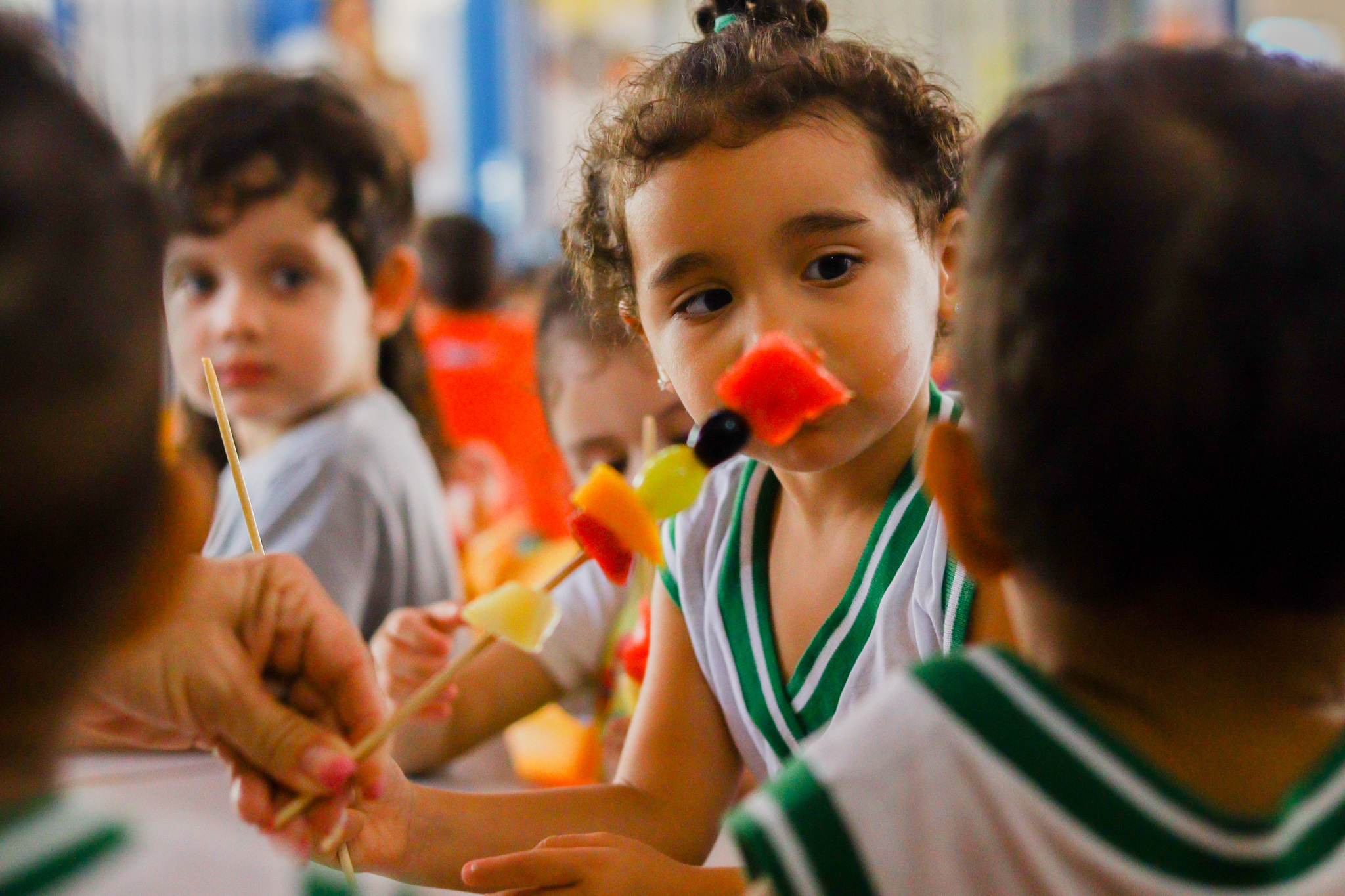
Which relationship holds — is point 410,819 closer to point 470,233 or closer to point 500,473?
point 500,473

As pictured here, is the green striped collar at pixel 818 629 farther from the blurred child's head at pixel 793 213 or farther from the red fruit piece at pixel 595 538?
the red fruit piece at pixel 595 538

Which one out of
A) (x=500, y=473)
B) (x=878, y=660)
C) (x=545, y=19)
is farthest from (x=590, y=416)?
(x=545, y=19)

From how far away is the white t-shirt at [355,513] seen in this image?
1.39m

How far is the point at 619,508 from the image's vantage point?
0.70 m

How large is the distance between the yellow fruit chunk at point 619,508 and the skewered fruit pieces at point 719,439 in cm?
4

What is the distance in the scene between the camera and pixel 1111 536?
459 mm

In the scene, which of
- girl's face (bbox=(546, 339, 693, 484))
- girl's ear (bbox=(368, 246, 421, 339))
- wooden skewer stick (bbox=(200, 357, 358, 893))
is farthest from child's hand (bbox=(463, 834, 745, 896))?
girl's ear (bbox=(368, 246, 421, 339))

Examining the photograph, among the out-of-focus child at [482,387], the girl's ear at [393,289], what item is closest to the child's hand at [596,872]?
the out-of-focus child at [482,387]

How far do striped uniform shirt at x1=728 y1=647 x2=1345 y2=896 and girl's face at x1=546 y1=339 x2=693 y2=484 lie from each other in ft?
2.77

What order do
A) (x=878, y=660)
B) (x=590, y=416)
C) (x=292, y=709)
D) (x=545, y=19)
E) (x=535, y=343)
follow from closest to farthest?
1. (x=292, y=709)
2. (x=878, y=660)
3. (x=590, y=416)
4. (x=535, y=343)
5. (x=545, y=19)

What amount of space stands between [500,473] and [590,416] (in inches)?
35.3

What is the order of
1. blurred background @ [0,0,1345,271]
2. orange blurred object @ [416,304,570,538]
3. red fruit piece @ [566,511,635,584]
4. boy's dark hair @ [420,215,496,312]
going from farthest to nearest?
blurred background @ [0,0,1345,271] < boy's dark hair @ [420,215,496,312] < orange blurred object @ [416,304,570,538] < red fruit piece @ [566,511,635,584]

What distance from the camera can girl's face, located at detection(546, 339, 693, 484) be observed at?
4.36 ft

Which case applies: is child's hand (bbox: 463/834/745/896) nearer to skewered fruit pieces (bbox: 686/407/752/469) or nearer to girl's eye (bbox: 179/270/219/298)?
skewered fruit pieces (bbox: 686/407/752/469)
